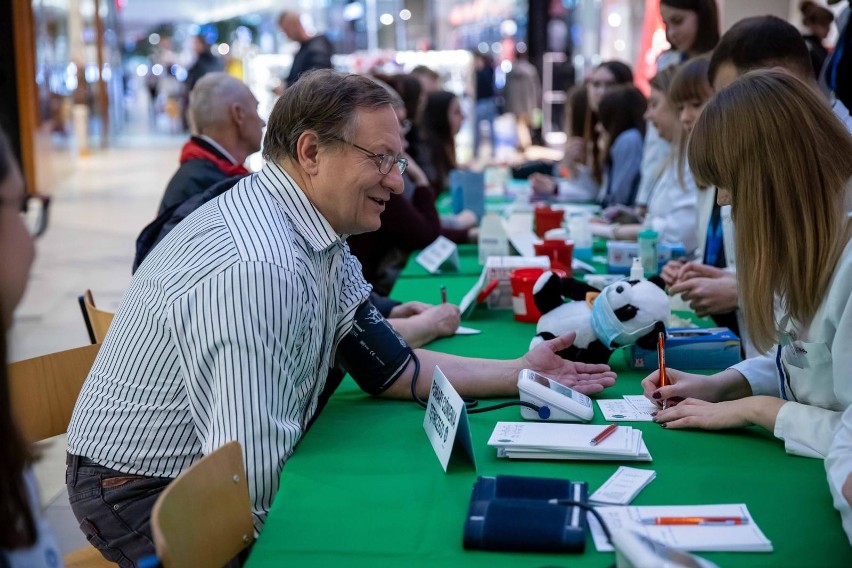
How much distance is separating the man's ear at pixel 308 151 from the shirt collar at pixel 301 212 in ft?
0.13

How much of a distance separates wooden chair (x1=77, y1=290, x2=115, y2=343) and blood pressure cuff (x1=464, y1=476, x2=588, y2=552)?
1.27 m

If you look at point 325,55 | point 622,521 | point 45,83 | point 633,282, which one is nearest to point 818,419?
point 622,521

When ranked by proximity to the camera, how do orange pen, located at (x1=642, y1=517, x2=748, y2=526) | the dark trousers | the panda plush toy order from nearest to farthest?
orange pen, located at (x1=642, y1=517, x2=748, y2=526) → the dark trousers → the panda plush toy

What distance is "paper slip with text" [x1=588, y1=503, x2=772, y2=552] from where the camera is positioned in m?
1.30

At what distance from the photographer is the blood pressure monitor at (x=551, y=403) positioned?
1.80 meters

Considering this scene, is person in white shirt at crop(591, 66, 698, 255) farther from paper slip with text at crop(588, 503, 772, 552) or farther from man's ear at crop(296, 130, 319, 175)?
paper slip with text at crop(588, 503, 772, 552)

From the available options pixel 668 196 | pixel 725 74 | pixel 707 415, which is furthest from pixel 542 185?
pixel 707 415

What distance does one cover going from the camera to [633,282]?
2.19m

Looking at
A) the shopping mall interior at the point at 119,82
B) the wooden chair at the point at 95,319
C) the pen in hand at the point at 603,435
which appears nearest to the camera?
the pen in hand at the point at 603,435

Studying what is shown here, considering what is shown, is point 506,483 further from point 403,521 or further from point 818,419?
point 818,419

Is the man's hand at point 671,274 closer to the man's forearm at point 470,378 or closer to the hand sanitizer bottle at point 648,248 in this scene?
the hand sanitizer bottle at point 648,248

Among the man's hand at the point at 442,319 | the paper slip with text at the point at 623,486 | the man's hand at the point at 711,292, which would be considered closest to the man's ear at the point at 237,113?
the man's hand at the point at 442,319


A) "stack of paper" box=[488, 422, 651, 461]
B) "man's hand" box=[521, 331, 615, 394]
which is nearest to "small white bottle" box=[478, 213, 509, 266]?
"man's hand" box=[521, 331, 615, 394]

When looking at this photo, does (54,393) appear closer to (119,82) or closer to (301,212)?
(301,212)
